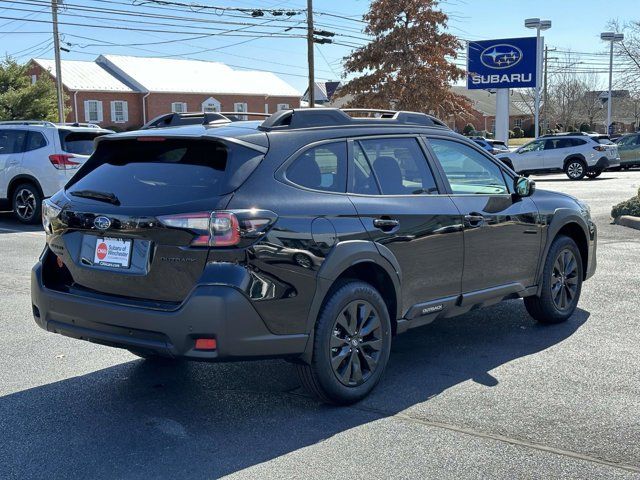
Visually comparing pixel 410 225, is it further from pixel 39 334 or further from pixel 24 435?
pixel 39 334

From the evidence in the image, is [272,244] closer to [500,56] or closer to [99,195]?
[99,195]

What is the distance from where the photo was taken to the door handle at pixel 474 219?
5.71 meters

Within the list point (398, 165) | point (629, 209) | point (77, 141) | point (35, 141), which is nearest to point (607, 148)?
point (629, 209)

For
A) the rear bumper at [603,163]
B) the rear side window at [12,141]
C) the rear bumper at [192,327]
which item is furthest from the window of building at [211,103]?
the rear bumper at [192,327]

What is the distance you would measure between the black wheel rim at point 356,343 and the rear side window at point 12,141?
11.1 m

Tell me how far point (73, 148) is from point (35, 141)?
74cm

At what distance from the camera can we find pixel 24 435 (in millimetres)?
4375

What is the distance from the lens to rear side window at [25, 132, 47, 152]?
14.1m

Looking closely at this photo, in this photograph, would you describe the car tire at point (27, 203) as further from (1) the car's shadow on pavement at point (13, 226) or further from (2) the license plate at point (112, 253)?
(2) the license plate at point (112, 253)

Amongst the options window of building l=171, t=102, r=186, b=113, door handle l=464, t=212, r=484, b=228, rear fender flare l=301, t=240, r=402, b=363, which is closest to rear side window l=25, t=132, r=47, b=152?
door handle l=464, t=212, r=484, b=228

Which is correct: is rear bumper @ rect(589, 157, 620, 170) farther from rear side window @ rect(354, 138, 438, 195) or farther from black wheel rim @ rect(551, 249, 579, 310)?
rear side window @ rect(354, 138, 438, 195)

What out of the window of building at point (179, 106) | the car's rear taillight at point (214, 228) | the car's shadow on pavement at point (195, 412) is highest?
the window of building at point (179, 106)

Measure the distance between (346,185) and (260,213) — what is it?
85cm

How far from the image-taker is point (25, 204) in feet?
46.6
